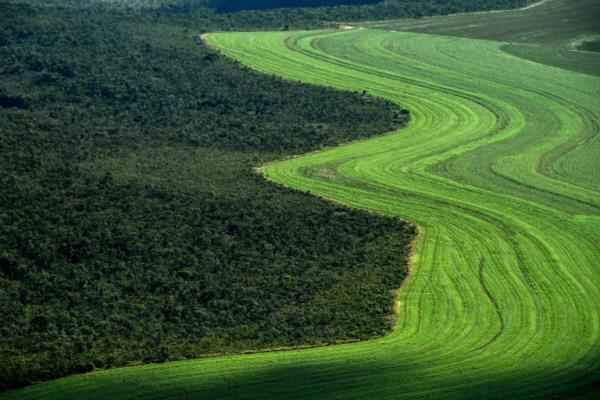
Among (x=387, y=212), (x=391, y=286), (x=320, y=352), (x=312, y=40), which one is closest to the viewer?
(x=320, y=352)

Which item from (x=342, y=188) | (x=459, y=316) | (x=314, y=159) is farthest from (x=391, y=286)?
(x=314, y=159)

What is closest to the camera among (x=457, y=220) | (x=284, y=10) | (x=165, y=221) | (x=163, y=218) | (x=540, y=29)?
(x=165, y=221)

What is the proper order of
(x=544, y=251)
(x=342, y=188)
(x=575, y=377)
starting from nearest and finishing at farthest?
1. (x=575, y=377)
2. (x=544, y=251)
3. (x=342, y=188)

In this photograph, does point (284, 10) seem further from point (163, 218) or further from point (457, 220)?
point (163, 218)

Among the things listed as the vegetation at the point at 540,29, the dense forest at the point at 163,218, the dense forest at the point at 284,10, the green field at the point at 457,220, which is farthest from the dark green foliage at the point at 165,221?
the dense forest at the point at 284,10

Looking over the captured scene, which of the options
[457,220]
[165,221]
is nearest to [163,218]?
[165,221]

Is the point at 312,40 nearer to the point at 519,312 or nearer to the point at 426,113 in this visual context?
the point at 426,113
